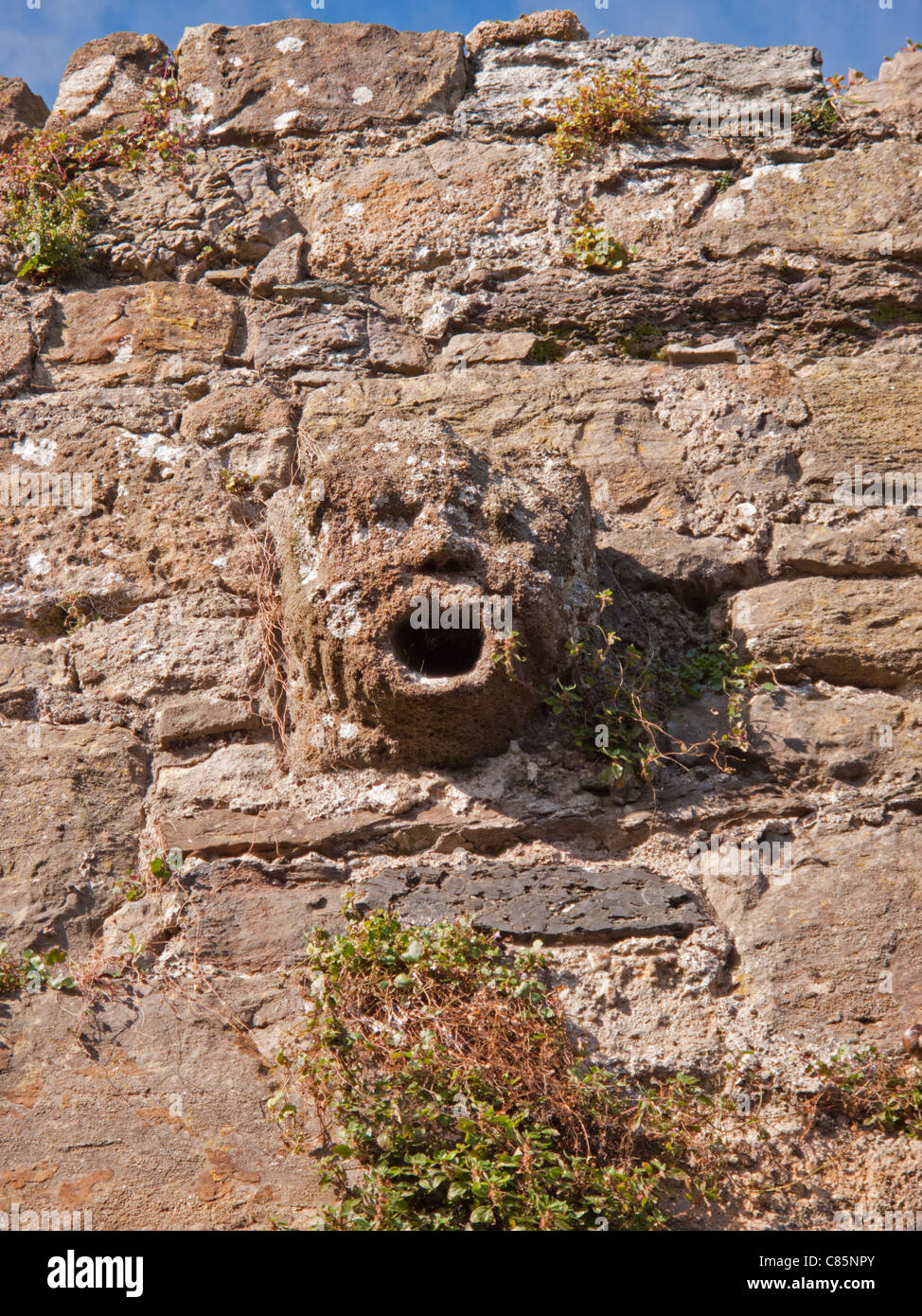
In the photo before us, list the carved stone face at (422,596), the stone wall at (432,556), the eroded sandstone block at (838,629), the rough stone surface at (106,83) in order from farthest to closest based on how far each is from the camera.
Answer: the rough stone surface at (106,83) < the eroded sandstone block at (838,629) < the carved stone face at (422,596) < the stone wall at (432,556)

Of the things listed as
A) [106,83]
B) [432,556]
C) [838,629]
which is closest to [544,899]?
[432,556]

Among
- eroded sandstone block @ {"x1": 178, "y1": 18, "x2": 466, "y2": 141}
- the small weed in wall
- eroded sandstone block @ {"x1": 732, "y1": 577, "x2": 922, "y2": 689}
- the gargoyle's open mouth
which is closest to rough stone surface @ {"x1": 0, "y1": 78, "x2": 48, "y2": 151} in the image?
eroded sandstone block @ {"x1": 178, "y1": 18, "x2": 466, "y2": 141}

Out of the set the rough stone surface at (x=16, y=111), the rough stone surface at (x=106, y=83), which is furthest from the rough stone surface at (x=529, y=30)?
the rough stone surface at (x=16, y=111)

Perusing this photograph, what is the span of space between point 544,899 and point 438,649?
63 centimetres

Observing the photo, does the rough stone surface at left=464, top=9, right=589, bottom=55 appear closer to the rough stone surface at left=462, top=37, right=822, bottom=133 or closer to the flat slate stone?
the rough stone surface at left=462, top=37, right=822, bottom=133

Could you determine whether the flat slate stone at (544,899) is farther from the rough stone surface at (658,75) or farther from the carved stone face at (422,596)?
the rough stone surface at (658,75)

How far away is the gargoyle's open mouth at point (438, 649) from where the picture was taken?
263 cm

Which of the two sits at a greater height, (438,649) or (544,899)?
(438,649)

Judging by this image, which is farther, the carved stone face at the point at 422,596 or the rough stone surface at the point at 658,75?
the rough stone surface at the point at 658,75

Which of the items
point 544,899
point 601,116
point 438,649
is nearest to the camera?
point 544,899

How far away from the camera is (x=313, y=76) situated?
402cm

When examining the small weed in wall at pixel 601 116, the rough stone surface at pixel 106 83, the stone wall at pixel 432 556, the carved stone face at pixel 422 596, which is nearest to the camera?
the stone wall at pixel 432 556

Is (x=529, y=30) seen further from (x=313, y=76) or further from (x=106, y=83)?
(x=106, y=83)
